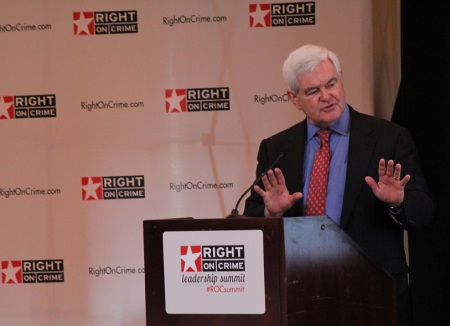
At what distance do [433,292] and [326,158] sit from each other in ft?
5.24

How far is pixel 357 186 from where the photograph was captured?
104 inches

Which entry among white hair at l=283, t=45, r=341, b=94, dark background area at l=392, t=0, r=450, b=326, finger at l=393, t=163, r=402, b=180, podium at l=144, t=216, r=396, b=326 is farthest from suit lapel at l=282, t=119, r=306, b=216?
dark background area at l=392, t=0, r=450, b=326

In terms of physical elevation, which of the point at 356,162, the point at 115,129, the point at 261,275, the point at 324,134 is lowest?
the point at 261,275

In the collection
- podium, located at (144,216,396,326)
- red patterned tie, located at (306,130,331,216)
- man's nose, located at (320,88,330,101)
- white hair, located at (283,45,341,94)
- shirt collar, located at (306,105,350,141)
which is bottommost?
podium, located at (144,216,396,326)

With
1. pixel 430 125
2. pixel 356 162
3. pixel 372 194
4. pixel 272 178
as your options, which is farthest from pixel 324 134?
pixel 430 125

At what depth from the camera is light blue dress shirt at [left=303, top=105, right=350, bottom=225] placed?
268 centimetres

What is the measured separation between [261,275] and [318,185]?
678 millimetres

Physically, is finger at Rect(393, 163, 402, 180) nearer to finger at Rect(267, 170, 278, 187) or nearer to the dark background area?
finger at Rect(267, 170, 278, 187)

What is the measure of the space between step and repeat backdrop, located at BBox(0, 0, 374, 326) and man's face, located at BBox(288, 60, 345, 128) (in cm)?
185

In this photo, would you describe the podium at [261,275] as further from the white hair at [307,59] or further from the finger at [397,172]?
the white hair at [307,59]

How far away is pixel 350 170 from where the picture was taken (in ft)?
8.75

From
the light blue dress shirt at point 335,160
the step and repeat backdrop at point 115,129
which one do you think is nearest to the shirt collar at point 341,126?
the light blue dress shirt at point 335,160

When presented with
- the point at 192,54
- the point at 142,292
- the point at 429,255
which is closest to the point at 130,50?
the point at 192,54

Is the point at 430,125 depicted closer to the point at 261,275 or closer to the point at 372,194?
the point at 372,194
